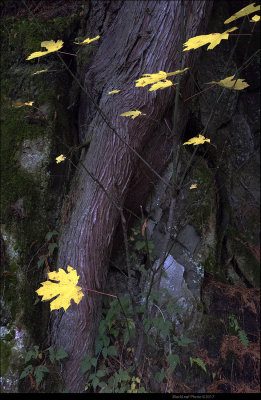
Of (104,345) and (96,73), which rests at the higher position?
(96,73)

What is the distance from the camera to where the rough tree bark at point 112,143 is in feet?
7.91

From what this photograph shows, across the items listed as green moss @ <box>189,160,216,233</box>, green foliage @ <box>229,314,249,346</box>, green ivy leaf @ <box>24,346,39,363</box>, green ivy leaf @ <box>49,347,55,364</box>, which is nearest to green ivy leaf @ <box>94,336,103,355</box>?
green ivy leaf @ <box>49,347,55,364</box>

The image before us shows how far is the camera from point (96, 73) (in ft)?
9.43

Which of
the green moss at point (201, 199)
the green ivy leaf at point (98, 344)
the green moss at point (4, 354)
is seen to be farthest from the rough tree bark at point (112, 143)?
the green moss at point (201, 199)

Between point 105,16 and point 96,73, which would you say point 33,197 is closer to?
point 96,73

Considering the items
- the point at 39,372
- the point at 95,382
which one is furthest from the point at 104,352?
the point at 39,372

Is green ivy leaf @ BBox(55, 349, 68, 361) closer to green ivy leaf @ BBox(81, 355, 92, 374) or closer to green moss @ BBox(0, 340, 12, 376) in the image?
green ivy leaf @ BBox(81, 355, 92, 374)

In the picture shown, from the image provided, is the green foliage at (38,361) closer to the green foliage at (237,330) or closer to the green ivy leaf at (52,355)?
the green ivy leaf at (52,355)

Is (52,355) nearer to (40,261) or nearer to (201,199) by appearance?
(40,261)

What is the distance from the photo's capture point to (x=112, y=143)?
258 centimetres

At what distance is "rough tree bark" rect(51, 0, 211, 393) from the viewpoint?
2412 millimetres

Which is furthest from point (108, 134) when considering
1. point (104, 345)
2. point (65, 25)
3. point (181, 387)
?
point (181, 387)

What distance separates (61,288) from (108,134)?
1536mm

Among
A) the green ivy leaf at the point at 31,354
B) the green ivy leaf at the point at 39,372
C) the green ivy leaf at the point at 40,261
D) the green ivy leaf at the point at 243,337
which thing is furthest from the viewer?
the green ivy leaf at the point at 243,337
